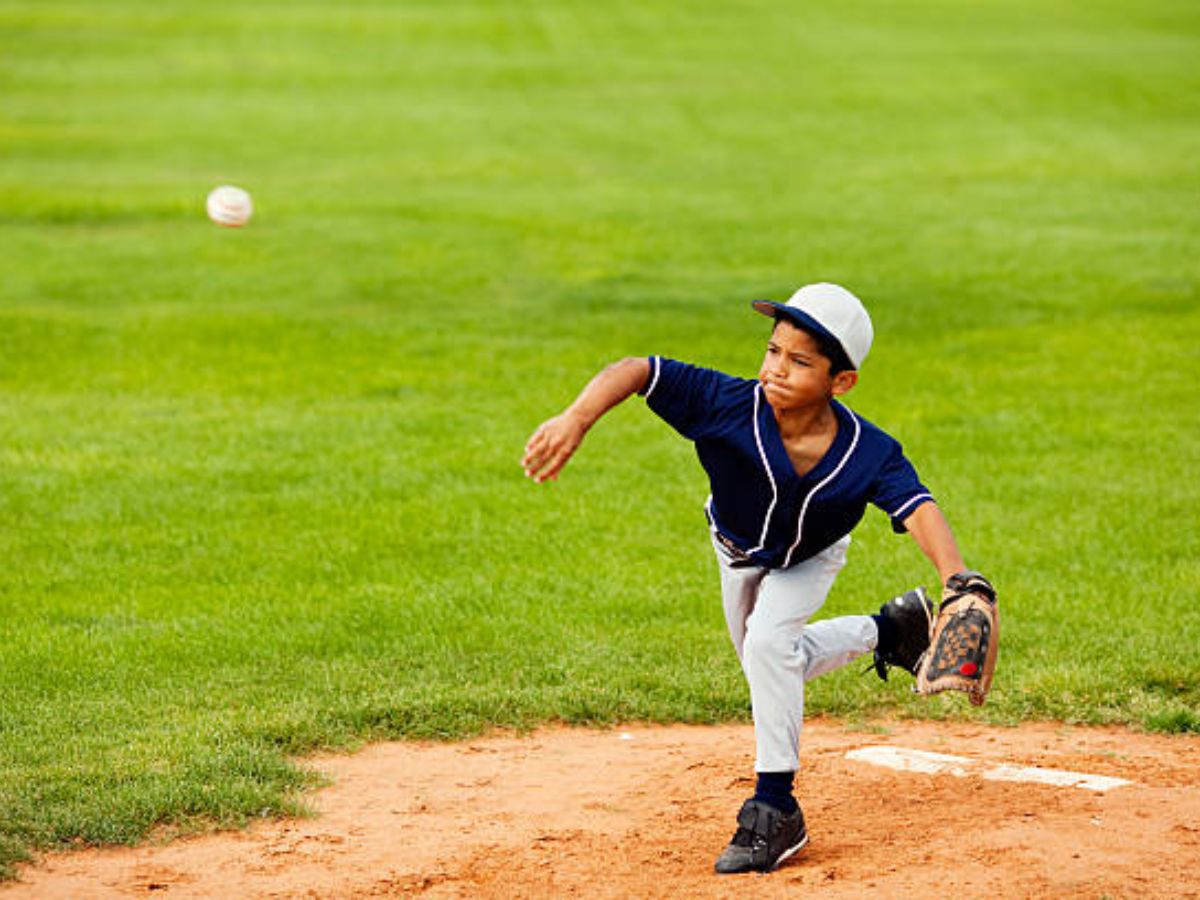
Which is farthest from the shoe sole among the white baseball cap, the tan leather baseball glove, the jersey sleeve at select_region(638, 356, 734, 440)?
the white baseball cap

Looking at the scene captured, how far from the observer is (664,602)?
9609 millimetres

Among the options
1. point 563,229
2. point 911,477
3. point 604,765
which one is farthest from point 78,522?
point 563,229

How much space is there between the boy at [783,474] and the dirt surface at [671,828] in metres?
0.37

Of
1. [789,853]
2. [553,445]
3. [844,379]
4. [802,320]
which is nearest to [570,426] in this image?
[553,445]

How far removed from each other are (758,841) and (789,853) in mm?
142

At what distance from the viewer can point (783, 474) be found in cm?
597

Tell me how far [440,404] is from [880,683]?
21.2 feet

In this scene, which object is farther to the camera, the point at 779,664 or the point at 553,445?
the point at 779,664

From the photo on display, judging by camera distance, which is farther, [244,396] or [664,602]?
[244,396]

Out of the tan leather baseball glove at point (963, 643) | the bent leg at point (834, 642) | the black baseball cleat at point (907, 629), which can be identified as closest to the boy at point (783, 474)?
the bent leg at point (834, 642)

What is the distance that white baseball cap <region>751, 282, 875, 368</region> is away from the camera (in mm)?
5855

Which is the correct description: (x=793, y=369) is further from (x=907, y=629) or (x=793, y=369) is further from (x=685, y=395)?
(x=907, y=629)

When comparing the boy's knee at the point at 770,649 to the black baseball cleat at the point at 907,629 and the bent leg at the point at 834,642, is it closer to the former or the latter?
the bent leg at the point at 834,642

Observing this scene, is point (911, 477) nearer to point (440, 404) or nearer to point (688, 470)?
point (688, 470)
